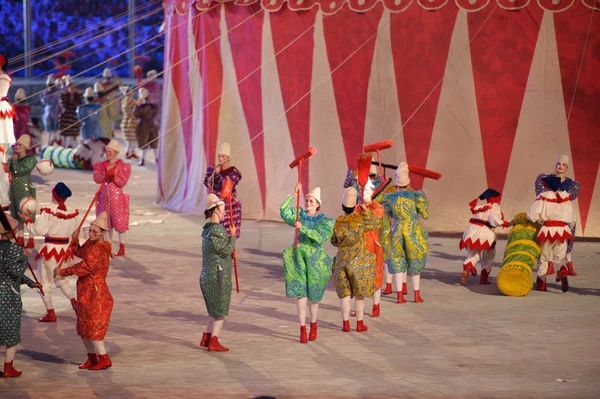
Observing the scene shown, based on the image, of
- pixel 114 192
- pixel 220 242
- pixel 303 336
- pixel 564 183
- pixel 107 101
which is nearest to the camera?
pixel 220 242

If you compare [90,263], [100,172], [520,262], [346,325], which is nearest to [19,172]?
[100,172]

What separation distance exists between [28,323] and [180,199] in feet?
21.9

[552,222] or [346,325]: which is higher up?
[552,222]

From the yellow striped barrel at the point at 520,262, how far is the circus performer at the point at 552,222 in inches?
4.2

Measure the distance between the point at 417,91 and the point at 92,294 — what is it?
21.5ft

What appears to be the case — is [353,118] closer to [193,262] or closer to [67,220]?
[193,262]

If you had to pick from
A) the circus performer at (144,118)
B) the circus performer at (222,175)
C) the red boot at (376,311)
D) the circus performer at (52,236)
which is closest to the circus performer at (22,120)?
the circus performer at (144,118)

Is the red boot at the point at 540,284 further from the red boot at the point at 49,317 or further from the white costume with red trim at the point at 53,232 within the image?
the red boot at the point at 49,317

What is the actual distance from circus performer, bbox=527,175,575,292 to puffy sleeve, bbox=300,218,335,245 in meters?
2.59

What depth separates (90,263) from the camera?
697 centimetres

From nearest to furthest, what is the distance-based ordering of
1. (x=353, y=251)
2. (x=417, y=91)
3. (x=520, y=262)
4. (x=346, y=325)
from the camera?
(x=353, y=251) → (x=346, y=325) → (x=520, y=262) → (x=417, y=91)

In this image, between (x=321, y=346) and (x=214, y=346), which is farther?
(x=321, y=346)

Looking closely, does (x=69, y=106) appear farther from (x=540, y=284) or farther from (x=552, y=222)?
(x=552, y=222)

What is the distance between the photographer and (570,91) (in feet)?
40.3
